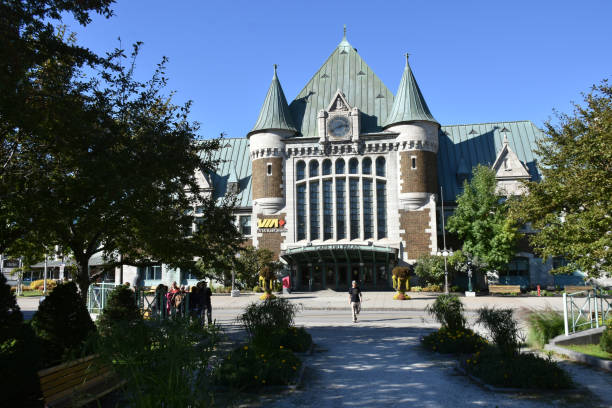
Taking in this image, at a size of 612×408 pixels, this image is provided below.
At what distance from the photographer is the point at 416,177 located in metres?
39.7

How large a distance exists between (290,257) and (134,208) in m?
29.6

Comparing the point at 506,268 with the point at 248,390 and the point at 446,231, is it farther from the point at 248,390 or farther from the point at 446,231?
the point at 248,390

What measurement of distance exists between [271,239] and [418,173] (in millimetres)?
13337

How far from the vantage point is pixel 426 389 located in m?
9.18

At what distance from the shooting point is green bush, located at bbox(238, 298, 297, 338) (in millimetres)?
11770

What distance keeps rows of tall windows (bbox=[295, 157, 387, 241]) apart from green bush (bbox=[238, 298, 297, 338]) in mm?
27808

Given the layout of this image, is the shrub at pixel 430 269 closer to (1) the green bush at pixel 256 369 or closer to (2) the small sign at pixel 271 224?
(2) the small sign at pixel 271 224

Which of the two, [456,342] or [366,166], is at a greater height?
[366,166]

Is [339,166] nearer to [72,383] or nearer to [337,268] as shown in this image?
[337,268]

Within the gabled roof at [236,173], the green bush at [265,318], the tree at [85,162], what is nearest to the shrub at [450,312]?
the green bush at [265,318]

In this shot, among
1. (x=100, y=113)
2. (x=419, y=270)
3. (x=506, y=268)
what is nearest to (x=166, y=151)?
(x=100, y=113)

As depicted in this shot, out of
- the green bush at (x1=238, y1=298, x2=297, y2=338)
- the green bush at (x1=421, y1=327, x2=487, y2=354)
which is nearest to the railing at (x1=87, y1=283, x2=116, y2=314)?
the green bush at (x1=238, y1=298, x2=297, y2=338)

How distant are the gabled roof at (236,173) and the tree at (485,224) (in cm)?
1863

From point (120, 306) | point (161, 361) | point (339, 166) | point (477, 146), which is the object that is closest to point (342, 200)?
point (339, 166)
